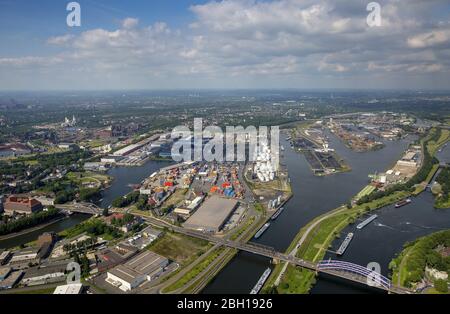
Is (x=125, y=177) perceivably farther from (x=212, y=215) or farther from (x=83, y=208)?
(x=212, y=215)

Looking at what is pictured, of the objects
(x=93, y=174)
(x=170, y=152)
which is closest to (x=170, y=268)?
(x=93, y=174)

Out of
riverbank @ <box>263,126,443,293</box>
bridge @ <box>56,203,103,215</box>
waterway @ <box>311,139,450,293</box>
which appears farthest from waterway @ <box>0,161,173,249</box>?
waterway @ <box>311,139,450,293</box>

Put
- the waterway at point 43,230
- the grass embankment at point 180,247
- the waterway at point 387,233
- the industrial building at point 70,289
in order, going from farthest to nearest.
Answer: the waterway at point 43,230, the grass embankment at point 180,247, the waterway at point 387,233, the industrial building at point 70,289

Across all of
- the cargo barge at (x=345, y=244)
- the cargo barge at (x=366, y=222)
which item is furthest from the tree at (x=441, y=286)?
the cargo barge at (x=366, y=222)

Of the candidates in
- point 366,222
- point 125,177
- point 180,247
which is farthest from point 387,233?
point 125,177

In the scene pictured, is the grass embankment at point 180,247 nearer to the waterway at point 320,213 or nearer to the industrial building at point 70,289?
the waterway at point 320,213

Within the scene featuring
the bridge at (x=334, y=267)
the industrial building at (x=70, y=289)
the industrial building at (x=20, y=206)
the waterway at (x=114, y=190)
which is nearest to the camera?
the industrial building at (x=70, y=289)
